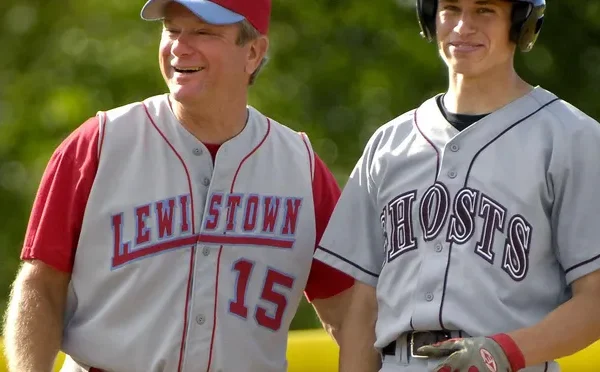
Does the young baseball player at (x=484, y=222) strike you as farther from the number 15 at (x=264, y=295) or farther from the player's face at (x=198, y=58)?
the player's face at (x=198, y=58)

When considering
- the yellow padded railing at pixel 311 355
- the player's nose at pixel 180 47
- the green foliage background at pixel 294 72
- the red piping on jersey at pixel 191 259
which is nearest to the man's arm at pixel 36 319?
the red piping on jersey at pixel 191 259

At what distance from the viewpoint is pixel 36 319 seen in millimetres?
3752

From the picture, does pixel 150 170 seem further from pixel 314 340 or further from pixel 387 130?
pixel 314 340

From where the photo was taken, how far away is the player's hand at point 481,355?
3109 millimetres

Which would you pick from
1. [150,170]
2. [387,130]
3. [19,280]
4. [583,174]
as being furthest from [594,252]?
[19,280]

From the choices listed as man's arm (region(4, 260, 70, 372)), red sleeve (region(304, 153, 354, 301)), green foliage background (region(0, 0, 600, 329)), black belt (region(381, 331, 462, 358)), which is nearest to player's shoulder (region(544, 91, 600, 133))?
black belt (region(381, 331, 462, 358))

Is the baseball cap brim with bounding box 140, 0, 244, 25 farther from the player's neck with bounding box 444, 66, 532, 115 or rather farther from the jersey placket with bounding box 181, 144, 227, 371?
the player's neck with bounding box 444, 66, 532, 115

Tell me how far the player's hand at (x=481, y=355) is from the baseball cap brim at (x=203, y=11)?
125 cm

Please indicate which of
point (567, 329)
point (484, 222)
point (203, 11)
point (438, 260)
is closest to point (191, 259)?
point (203, 11)

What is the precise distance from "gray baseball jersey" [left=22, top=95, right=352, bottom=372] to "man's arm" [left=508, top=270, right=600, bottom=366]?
97cm

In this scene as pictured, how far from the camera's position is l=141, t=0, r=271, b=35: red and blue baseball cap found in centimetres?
381

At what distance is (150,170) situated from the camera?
12.7 feet

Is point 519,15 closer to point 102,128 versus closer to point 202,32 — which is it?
point 202,32

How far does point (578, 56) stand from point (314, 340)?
16.7 feet
